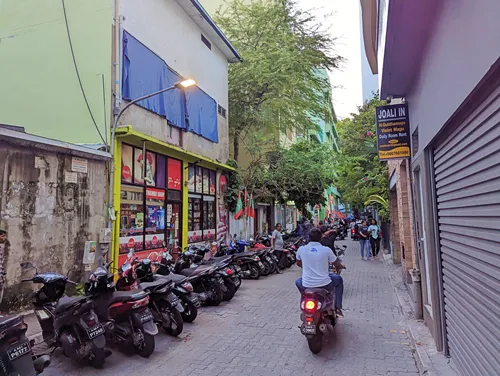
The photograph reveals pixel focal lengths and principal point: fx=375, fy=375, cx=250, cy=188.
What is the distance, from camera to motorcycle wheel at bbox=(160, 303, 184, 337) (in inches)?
235

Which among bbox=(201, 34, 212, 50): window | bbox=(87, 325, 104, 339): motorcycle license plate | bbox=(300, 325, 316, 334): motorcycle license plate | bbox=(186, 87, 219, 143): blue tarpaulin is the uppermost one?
bbox=(201, 34, 212, 50): window

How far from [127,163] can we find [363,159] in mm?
11336

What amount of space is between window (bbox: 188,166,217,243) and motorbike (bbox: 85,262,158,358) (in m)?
8.18

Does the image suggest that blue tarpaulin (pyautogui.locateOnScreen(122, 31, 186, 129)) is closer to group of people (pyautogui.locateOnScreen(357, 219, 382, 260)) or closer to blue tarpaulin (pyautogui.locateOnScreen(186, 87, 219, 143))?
blue tarpaulin (pyautogui.locateOnScreen(186, 87, 219, 143))

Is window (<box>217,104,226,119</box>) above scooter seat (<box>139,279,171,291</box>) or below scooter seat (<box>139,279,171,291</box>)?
above

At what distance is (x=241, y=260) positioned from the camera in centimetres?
1133

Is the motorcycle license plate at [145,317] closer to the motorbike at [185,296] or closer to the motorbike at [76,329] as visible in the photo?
the motorbike at [76,329]

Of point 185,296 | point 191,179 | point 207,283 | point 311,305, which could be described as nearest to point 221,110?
point 191,179

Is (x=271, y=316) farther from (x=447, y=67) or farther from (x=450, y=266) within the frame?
(x=447, y=67)

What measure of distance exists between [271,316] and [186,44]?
1054cm

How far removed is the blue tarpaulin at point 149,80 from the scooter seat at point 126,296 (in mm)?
6289

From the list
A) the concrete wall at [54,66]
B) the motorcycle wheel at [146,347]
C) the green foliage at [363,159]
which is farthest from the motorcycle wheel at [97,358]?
the green foliage at [363,159]

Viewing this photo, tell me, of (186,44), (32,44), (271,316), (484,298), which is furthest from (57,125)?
(484,298)

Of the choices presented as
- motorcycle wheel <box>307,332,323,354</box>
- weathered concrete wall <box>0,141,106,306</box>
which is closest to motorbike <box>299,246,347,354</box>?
motorcycle wheel <box>307,332,323,354</box>
